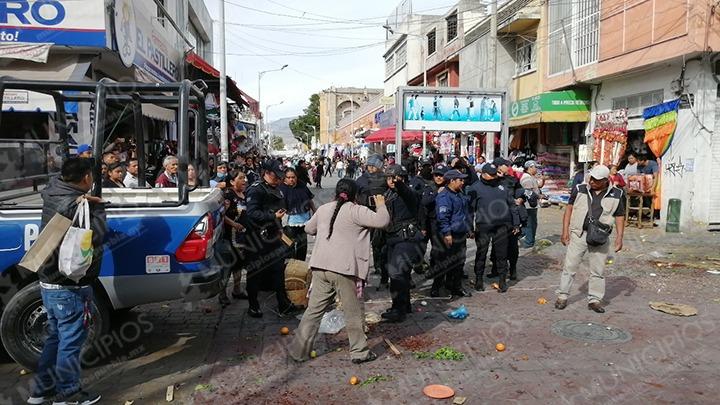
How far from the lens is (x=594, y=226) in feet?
20.2

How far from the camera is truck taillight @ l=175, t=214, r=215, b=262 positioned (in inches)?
176

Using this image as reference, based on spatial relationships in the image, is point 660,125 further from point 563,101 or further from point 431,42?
point 431,42

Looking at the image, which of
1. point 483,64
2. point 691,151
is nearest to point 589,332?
point 691,151

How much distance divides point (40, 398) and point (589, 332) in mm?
4981

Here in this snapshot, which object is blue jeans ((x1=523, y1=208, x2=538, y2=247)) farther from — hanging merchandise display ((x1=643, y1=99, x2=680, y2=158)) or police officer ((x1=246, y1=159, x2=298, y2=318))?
police officer ((x1=246, y1=159, x2=298, y2=318))

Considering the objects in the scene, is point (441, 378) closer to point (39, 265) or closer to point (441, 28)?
point (39, 265)

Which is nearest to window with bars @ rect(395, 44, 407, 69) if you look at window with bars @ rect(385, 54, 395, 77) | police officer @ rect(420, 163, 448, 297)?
window with bars @ rect(385, 54, 395, 77)

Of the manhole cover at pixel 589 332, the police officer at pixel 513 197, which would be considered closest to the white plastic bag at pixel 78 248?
the manhole cover at pixel 589 332

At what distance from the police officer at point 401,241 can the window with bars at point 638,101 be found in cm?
912

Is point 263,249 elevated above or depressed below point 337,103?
below

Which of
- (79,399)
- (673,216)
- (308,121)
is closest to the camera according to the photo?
(79,399)

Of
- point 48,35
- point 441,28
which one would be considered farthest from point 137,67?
point 441,28

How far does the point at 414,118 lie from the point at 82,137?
6.17 meters

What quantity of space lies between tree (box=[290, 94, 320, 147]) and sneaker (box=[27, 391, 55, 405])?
3534 inches
